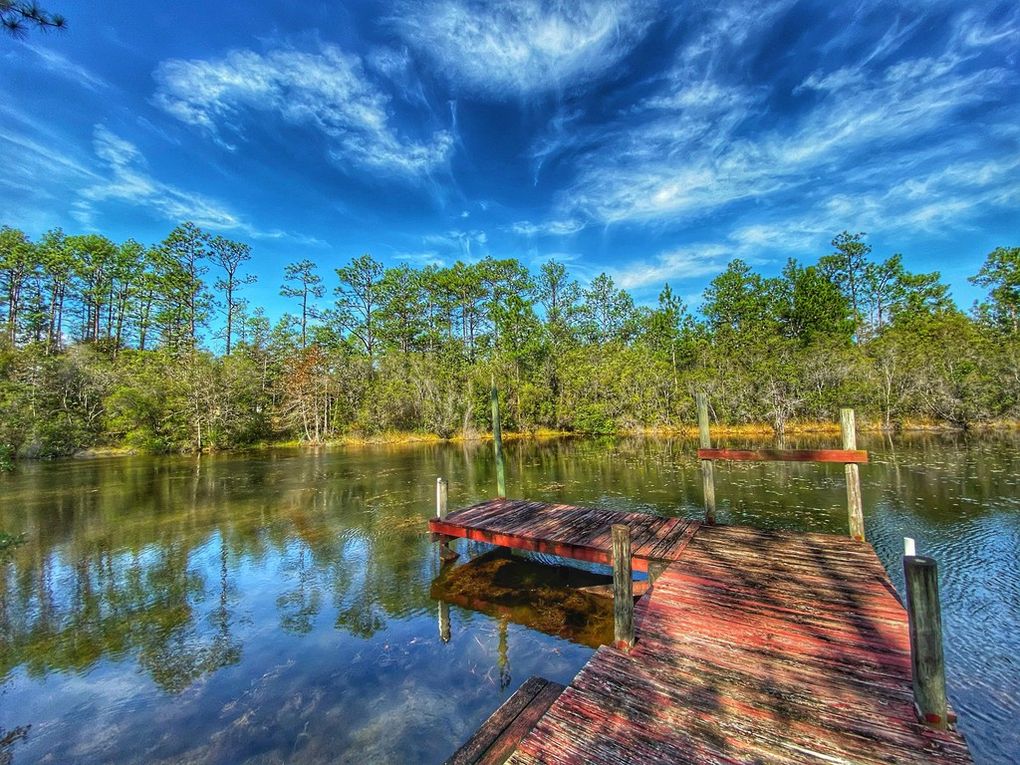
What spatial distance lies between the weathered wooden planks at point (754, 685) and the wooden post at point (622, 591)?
0.39 feet

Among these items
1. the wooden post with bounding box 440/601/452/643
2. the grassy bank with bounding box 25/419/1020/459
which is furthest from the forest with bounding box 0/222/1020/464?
the wooden post with bounding box 440/601/452/643

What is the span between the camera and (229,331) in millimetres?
41062

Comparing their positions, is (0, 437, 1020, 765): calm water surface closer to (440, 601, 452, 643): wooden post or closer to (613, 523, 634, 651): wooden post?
(440, 601, 452, 643): wooden post

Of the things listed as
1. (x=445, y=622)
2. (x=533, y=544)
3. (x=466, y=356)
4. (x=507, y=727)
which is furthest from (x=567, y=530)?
(x=466, y=356)

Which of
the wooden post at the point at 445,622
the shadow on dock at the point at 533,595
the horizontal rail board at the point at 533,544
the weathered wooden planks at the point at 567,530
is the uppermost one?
the weathered wooden planks at the point at 567,530

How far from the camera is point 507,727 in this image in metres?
3.24

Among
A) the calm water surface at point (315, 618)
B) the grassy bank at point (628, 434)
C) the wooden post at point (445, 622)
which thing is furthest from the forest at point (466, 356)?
the wooden post at point (445, 622)

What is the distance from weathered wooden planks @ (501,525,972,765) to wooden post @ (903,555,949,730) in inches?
4.0

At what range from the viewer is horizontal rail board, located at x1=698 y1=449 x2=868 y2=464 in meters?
6.07

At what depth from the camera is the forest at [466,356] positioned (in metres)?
27.2

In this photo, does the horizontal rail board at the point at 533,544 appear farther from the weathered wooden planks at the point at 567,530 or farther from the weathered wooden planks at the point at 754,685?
the weathered wooden planks at the point at 754,685

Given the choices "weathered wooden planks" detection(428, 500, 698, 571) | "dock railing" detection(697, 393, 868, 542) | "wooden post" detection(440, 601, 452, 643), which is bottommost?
"wooden post" detection(440, 601, 452, 643)

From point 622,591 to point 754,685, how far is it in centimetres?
106

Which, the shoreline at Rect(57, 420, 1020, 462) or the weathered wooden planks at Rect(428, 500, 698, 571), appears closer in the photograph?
the weathered wooden planks at Rect(428, 500, 698, 571)
